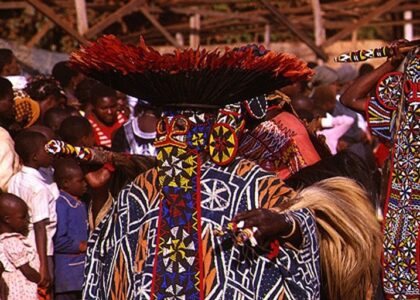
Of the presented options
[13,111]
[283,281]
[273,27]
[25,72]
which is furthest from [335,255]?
[273,27]

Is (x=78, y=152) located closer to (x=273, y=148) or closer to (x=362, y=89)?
(x=273, y=148)

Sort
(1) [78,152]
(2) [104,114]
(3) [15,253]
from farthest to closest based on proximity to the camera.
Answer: (2) [104,114], (3) [15,253], (1) [78,152]

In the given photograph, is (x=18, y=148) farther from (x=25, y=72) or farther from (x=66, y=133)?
(x=25, y=72)

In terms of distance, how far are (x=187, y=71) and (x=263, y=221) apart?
2.01 feet

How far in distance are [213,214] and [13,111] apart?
4.14m

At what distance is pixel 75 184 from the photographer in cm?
841

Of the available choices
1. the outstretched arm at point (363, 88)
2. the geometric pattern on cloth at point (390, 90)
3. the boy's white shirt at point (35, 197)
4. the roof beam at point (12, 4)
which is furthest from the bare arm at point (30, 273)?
the roof beam at point (12, 4)

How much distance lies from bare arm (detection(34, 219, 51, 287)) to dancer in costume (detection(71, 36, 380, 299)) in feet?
9.72

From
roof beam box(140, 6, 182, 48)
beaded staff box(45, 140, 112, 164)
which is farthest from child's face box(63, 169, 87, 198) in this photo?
roof beam box(140, 6, 182, 48)

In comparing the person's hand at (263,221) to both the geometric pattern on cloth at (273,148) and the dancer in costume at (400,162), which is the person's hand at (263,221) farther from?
the dancer in costume at (400,162)

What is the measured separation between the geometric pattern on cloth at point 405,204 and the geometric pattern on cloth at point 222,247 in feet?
4.06

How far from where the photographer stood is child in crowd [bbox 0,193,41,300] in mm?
7629

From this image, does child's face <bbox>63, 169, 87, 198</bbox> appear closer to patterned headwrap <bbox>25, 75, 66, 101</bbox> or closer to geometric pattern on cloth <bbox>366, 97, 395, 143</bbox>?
patterned headwrap <bbox>25, 75, 66, 101</bbox>

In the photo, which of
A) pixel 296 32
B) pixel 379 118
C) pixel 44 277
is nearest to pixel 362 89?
pixel 379 118
